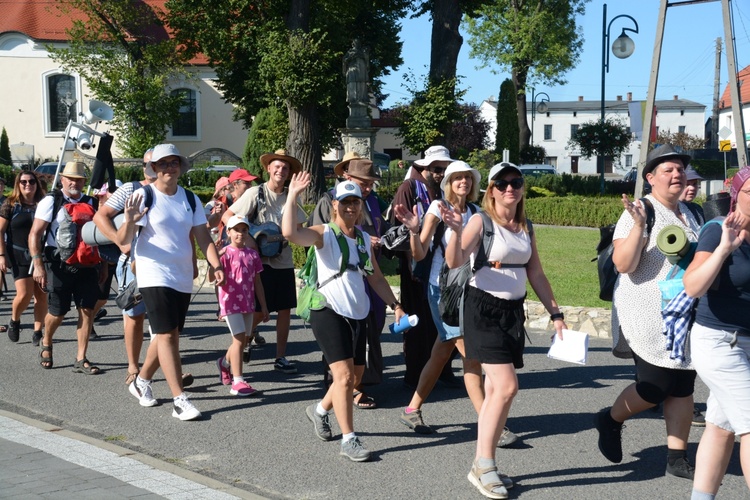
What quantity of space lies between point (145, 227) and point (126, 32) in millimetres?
41769

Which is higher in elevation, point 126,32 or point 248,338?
point 126,32

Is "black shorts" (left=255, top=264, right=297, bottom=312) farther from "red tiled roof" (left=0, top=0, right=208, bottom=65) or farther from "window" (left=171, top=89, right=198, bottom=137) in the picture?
"window" (left=171, top=89, right=198, bottom=137)

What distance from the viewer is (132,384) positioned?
7629 millimetres

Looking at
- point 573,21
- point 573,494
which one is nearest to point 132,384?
point 573,494

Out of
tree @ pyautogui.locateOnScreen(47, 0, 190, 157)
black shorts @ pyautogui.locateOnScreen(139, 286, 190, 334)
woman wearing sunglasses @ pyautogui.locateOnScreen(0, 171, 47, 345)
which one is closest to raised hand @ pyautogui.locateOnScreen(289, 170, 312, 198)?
black shorts @ pyautogui.locateOnScreen(139, 286, 190, 334)

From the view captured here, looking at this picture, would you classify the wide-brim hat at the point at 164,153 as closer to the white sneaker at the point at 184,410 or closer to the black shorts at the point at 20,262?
the white sneaker at the point at 184,410

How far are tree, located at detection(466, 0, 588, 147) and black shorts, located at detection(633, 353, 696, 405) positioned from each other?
48562mm

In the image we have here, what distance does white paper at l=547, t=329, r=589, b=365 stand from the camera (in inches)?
205

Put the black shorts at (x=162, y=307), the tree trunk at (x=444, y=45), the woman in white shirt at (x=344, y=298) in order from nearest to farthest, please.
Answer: the woman in white shirt at (x=344, y=298) → the black shorts at (x=162, y=307) → the tree trunk at (x=444, y=45)

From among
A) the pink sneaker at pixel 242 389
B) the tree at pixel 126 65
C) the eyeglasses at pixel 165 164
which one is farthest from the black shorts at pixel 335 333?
the tree at pixel 126 65

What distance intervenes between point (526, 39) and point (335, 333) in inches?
2011

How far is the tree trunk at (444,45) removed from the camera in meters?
24.5

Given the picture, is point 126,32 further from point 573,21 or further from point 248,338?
point 248,338

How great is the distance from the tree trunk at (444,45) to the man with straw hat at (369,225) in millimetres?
17394
